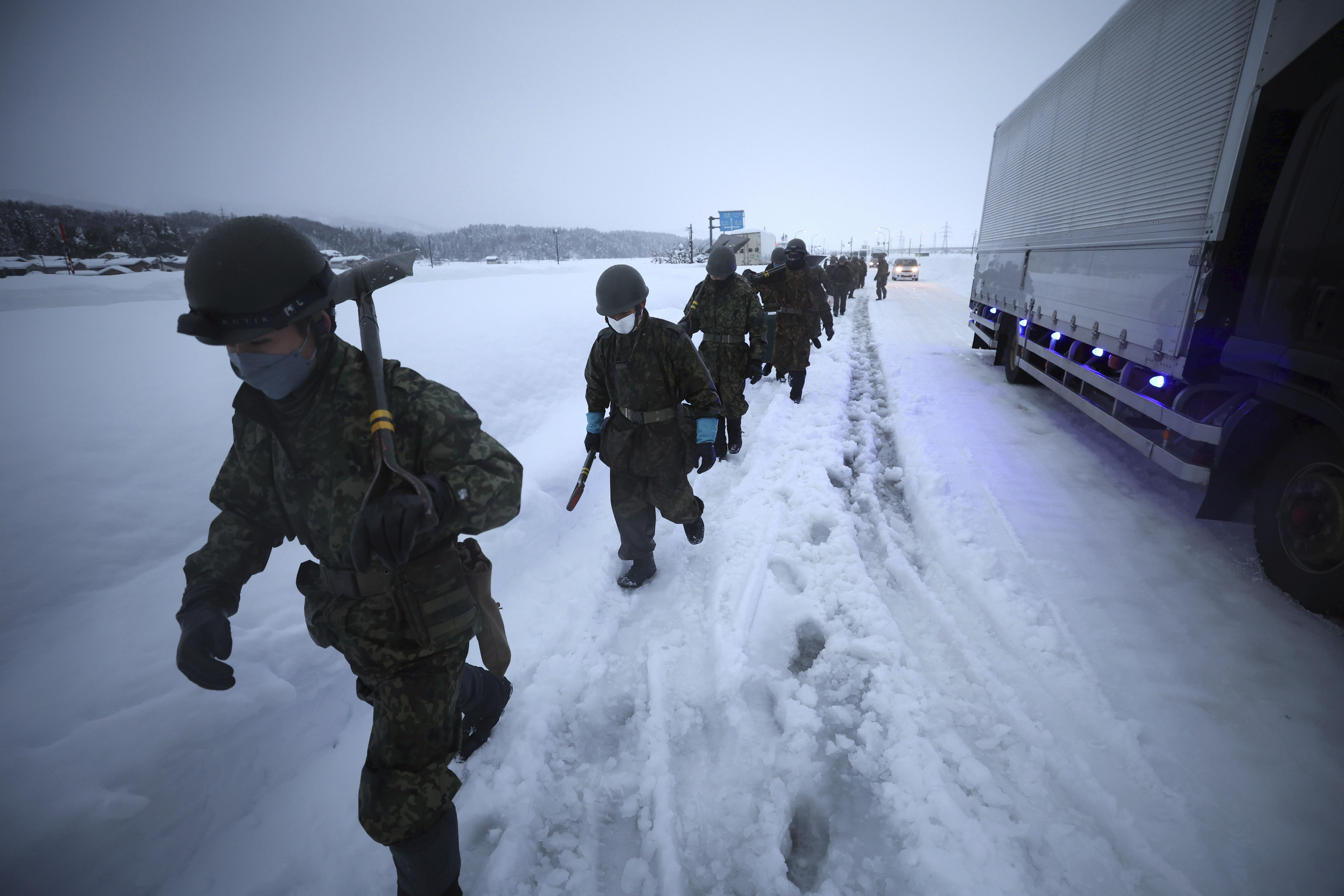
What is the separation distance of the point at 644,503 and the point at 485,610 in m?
1.68

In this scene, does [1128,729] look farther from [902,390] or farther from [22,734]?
[902,390]

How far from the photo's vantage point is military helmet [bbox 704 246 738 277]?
5.38 m

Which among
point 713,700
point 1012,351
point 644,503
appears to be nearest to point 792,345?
point 1012,351

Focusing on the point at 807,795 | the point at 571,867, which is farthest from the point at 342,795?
the point at 807,795

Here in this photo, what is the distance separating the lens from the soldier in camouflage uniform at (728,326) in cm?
548

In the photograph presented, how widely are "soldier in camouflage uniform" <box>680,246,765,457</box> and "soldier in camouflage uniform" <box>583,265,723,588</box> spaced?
199 centimetres

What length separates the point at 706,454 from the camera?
11.2ft

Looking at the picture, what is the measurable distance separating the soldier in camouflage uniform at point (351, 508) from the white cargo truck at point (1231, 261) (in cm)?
409

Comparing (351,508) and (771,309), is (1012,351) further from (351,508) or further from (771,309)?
(351,508)

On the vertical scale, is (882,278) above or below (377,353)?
above

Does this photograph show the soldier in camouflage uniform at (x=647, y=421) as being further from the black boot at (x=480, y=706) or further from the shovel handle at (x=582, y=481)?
the black boot at (x=480, y=706)

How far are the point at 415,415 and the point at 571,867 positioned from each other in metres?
1.68

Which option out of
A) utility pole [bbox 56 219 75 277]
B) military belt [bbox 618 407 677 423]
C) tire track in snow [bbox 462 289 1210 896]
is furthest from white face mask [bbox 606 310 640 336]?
utility pole [bbox 56 219 75 277]

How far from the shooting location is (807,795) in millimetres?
2072
